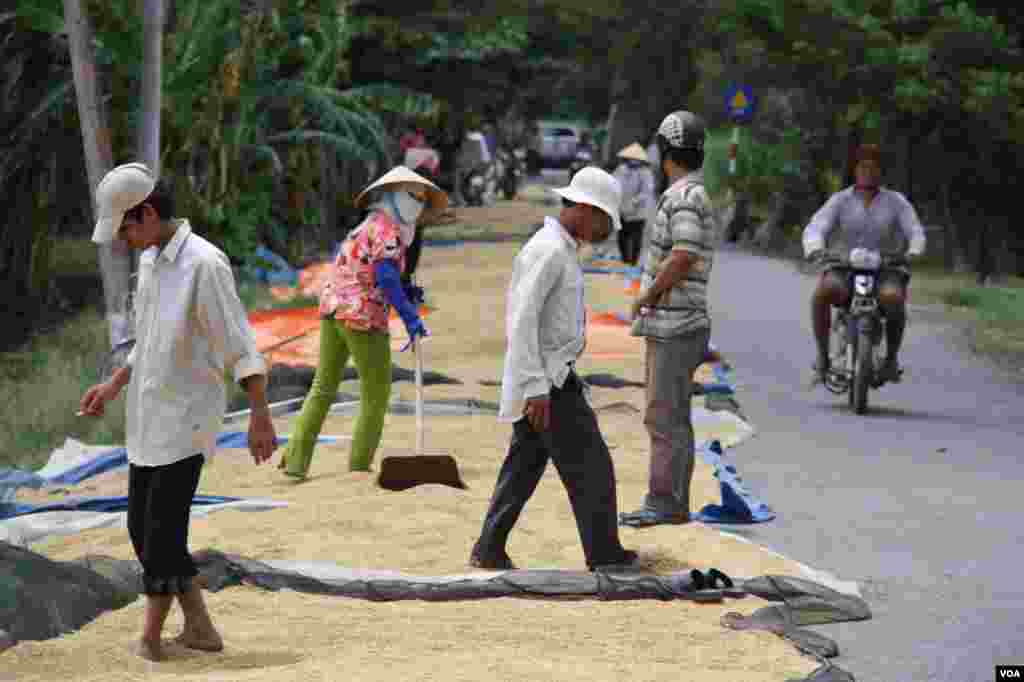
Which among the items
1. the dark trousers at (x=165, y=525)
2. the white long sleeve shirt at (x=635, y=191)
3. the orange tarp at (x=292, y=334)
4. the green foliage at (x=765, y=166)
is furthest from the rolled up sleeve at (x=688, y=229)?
the green foliage at (x=765, y=166)

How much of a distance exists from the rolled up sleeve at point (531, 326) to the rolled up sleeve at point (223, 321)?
1615 millimetres

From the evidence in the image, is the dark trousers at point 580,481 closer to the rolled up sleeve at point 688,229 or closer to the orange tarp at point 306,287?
the rolled up sleeve at point 688,229

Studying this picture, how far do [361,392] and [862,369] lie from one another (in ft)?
15.9

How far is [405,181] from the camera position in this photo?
1129 centimetres

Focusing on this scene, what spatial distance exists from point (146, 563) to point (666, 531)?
324 cm

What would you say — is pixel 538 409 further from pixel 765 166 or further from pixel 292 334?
pixel 765 166

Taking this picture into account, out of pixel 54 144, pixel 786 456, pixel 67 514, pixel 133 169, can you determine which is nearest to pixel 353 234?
pixel 67 514

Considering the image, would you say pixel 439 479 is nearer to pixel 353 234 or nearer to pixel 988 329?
pixel 353 234

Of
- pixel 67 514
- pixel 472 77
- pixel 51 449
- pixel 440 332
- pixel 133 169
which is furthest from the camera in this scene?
pixel 472 77

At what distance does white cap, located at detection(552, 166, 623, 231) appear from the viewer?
873 centimetres

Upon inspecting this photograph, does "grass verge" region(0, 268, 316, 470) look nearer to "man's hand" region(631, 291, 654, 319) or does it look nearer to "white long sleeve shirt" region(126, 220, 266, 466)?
"man's hand" region(631, 291, 654, 319)

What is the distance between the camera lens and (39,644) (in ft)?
24.6

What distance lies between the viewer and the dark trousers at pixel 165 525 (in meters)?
7.27

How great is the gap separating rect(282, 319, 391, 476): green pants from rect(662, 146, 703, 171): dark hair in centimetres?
223
